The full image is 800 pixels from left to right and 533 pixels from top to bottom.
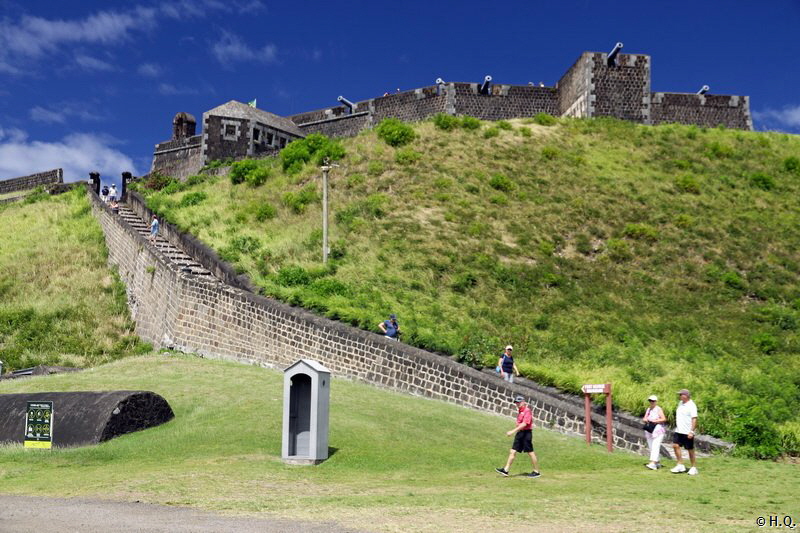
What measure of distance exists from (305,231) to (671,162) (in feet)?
69.2

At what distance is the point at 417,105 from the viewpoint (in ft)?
168

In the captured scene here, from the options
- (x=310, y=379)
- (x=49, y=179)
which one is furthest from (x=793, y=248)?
(x=49, y=179)

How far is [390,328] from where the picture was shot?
2209 centimetres

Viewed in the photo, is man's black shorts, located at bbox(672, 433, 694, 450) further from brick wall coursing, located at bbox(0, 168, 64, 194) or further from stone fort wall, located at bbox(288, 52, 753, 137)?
brick wall coursing, located at bbox(0, 168, 64, 194)

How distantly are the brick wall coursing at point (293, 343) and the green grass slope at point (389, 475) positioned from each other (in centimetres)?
67

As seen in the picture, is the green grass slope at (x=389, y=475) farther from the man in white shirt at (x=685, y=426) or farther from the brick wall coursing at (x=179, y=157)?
the brick wall coursing at (x=179, y=157)

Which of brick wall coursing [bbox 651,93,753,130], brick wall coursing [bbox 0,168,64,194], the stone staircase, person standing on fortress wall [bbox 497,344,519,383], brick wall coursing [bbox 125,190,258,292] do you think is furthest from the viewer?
brick wall coursing [bbox 0,168,64,194]

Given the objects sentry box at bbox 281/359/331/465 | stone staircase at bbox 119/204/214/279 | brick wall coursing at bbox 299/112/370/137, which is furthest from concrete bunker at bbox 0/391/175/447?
brick wall coursing at bbox 299/112/370/137

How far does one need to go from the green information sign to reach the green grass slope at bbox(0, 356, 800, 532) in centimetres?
29

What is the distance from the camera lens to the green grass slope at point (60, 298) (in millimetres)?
27562

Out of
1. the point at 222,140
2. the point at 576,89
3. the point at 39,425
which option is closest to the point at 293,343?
the point at 39,425

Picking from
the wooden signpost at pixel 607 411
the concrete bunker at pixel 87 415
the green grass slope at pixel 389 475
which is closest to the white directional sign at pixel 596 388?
the wooden signpost at pixel 607 411

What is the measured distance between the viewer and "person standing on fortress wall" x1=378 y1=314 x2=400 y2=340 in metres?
22.0

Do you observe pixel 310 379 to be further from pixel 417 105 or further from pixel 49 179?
pixel 49 179
